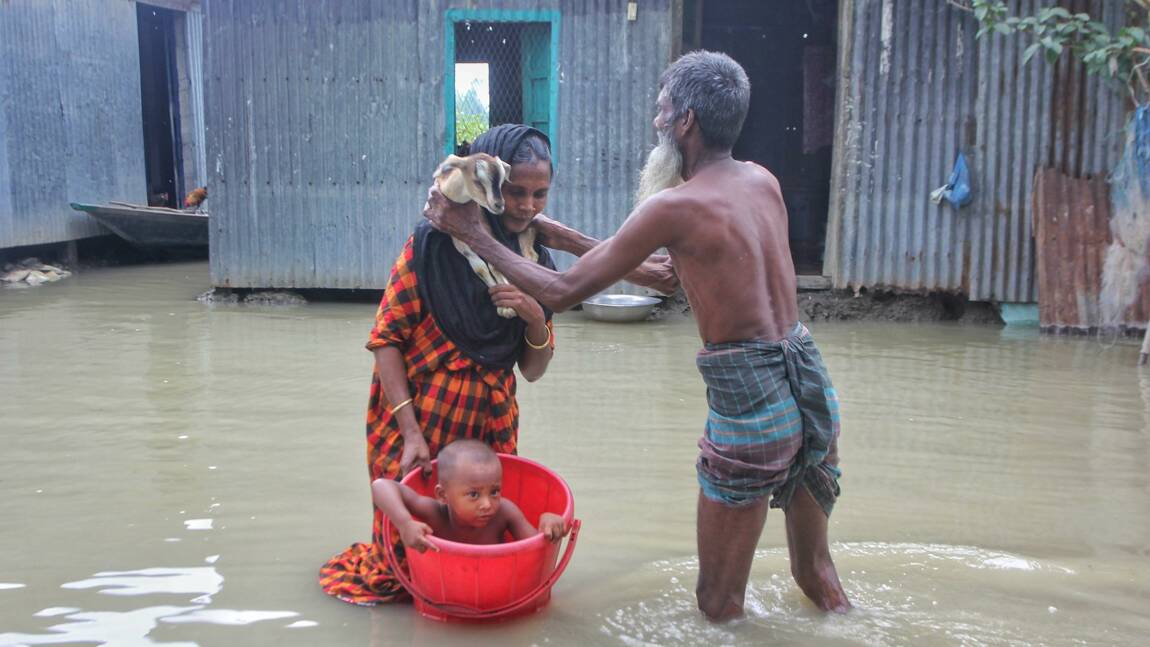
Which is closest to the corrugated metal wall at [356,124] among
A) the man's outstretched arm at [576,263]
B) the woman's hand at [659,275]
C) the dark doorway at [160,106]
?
the dark doorway at [160,106]

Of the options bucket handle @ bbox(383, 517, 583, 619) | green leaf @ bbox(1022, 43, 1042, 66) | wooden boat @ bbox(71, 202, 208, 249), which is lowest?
bucket handle @ bbox(383, 517, 583, 619)

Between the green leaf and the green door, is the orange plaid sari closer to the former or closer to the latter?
the green leaf

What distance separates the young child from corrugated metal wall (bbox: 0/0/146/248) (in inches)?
390

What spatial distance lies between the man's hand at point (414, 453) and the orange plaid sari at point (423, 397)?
0.25 ft

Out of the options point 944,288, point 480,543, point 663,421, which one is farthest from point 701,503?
point 944,288

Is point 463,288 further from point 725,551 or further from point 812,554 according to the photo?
point 812,554

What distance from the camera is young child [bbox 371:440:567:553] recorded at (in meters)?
2.77

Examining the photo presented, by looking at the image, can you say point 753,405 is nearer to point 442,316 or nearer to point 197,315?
point 442,316

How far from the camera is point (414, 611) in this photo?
3156 mm

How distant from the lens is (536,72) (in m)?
9.45

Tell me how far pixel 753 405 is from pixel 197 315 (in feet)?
24.0

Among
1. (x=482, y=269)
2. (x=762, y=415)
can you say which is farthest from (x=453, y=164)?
(x=762, y=415)

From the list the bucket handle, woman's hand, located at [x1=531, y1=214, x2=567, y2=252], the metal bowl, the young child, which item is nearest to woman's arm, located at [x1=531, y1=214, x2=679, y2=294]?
woman's hand, located at [x1=531, y1=214, x2=567, y2=252]

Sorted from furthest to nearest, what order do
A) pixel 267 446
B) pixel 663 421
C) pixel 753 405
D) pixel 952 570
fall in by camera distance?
pixel 663 421
pixel 267 446
pixel 952 570
pixel 753 405
